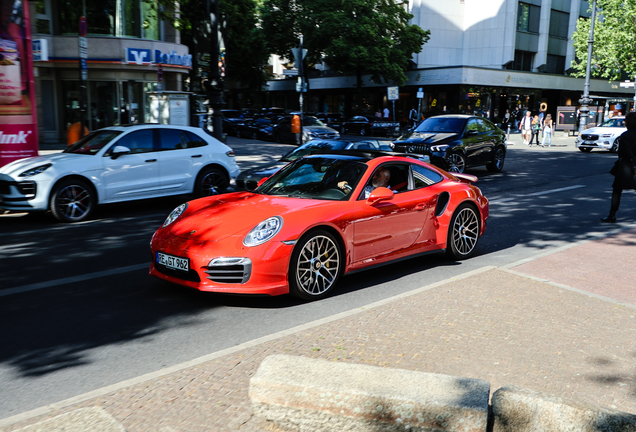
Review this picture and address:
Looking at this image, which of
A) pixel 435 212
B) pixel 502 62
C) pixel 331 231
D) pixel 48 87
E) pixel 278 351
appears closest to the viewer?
pixel 278 351

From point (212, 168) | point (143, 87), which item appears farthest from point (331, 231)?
point (143, 87)

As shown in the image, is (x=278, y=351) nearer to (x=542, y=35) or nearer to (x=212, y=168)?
(x=212, y=168)

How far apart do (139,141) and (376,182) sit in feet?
19.5

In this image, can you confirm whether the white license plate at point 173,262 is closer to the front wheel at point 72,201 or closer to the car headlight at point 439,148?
the front wheel at point 72,201

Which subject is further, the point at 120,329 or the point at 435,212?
the point at 435,212

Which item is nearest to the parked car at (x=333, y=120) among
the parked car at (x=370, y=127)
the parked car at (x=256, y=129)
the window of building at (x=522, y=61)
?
the parked car at (x=370, y=127)

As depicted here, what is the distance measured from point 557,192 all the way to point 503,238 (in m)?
5.75

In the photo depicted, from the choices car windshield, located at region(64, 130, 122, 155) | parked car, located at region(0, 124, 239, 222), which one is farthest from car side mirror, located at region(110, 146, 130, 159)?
car windshield, located at region(64, 130, 122, 155)

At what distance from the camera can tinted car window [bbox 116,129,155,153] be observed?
35.2ft

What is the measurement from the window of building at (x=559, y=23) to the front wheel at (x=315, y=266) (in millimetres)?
56050

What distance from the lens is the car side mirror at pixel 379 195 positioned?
6145 millimetres

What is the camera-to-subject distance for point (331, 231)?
19.2ft

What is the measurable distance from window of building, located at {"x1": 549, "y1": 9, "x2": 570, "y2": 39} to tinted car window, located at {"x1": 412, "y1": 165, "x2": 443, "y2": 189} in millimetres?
54086

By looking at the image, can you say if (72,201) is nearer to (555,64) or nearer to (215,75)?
(215,75)
